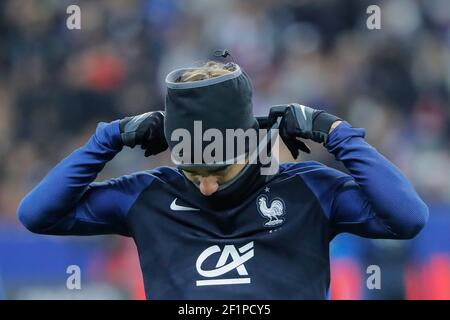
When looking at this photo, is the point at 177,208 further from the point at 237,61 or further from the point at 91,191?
the point at 237,61

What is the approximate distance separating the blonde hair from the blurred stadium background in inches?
165

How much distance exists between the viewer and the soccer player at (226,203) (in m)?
3.04

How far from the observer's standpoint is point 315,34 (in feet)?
28.5

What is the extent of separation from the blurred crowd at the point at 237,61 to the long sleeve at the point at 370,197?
4.63 m

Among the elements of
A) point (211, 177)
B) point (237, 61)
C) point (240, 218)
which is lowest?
point (237, 61)

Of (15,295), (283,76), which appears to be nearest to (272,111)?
(15,295)

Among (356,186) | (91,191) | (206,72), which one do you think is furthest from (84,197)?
(356,186)

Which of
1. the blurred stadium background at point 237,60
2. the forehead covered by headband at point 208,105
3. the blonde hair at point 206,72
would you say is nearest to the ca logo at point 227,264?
the forehead covered by headband at point 208,105

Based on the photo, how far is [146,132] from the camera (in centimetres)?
321

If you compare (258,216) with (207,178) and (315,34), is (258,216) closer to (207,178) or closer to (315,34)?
(207,178)

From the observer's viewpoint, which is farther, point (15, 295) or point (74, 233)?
point (15, 295)

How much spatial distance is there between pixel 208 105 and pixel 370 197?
599 mm

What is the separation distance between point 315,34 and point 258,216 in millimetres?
5759
